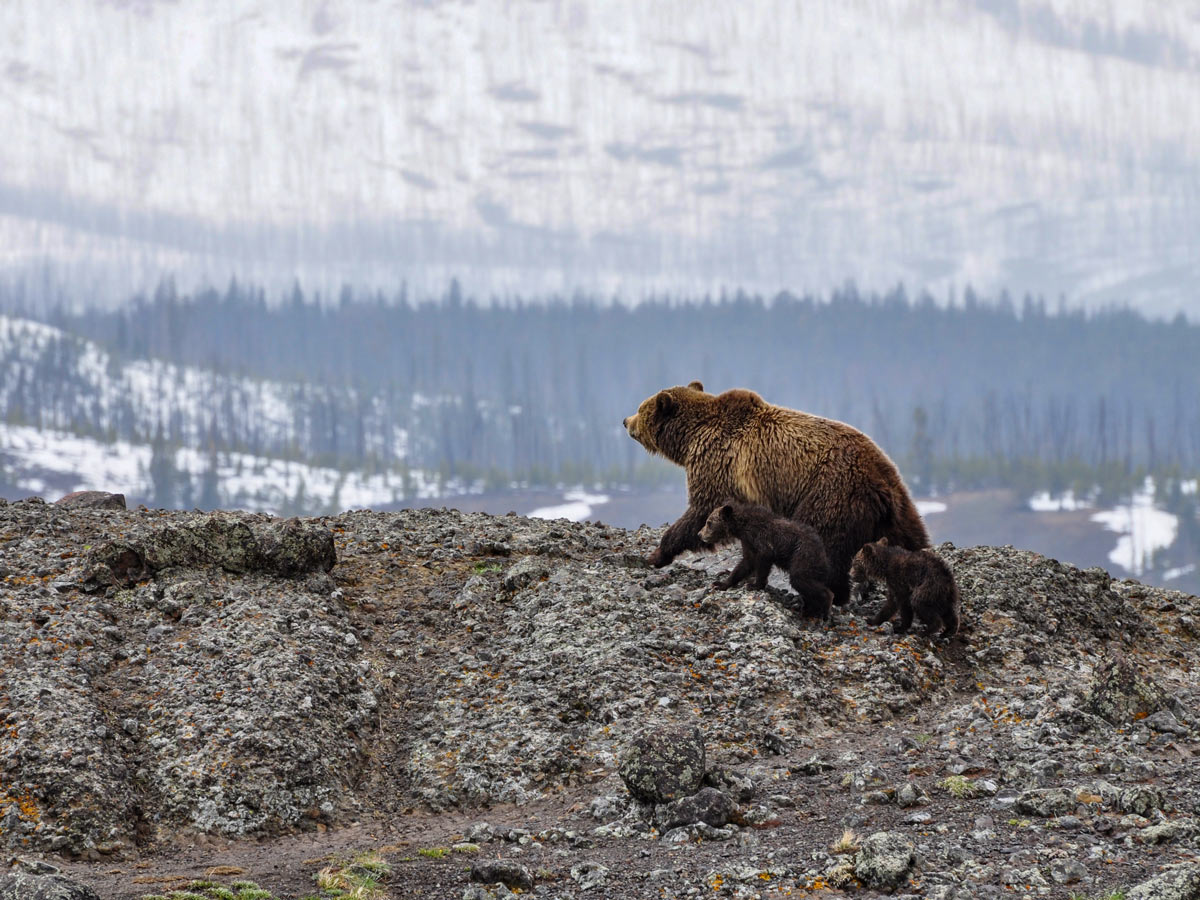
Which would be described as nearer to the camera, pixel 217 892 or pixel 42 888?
pixel 42 888

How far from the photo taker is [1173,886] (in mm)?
7055

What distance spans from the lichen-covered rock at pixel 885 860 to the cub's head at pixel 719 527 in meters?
5.92

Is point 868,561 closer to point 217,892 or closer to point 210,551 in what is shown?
point 210,551

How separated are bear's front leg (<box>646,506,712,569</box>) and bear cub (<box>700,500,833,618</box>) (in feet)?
1.94

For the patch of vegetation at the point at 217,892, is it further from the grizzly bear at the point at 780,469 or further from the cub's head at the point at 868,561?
the cub's head at the point at 868,561

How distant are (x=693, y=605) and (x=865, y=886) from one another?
19.3 ft

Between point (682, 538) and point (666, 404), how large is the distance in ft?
7.23

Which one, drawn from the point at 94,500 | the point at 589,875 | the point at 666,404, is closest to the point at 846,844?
the point at 589,875

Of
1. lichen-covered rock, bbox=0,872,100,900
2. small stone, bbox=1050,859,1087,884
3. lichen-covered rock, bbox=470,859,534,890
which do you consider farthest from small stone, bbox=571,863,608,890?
lichen-covered rock, bbox=0,872,100,900

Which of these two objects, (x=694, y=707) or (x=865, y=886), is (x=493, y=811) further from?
(x=865, y=886)

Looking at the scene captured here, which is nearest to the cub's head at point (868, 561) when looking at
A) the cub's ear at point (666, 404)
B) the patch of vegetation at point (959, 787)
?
the cub's ear at point (666, 404)

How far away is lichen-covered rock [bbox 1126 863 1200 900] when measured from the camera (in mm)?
7008

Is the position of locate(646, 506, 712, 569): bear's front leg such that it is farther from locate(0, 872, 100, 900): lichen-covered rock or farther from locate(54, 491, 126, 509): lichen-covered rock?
locate(54, 491, 126, 509): lichen-covered rock

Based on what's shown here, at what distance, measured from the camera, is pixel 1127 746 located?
10.4 meters
